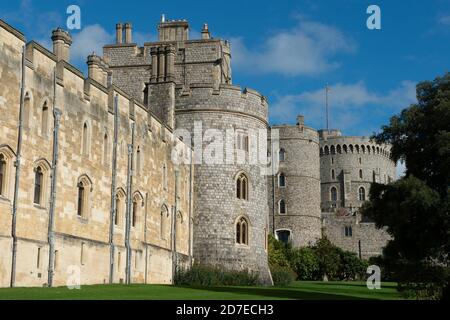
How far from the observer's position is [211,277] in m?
31.4

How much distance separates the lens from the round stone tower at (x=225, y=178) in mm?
34219

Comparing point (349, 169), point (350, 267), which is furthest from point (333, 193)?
point (350, 267)

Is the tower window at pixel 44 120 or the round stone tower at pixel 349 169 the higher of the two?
the round stone tower at pixel 349 169

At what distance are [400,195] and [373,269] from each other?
1336 inches

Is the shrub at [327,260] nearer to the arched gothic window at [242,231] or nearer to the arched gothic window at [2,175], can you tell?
the arched gothic window at [242,231]

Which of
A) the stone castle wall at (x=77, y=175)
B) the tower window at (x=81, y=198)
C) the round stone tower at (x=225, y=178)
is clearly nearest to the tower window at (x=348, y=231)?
the round stone tower at (x=225, y=178)

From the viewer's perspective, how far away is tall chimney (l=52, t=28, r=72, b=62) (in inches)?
1047

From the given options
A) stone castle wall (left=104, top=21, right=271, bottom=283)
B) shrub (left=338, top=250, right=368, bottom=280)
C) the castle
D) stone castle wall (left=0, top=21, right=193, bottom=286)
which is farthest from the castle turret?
shrub (left=338, top=250, right=368, bottom=280)

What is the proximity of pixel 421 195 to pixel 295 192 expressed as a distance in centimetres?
4829

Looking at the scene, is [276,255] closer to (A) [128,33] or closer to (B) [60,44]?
(A) [128,33]

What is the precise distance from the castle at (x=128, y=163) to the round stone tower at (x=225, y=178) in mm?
58

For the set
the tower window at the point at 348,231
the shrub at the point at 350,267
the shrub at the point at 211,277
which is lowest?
the shrub at the point at 211,277

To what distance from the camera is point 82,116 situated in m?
24.4

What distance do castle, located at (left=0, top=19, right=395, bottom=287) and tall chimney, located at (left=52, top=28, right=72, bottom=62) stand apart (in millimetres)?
61
